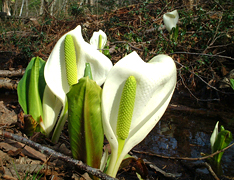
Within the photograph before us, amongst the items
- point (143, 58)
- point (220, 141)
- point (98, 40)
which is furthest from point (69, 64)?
point (143, 58)

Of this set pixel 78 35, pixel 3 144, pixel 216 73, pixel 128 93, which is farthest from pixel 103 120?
pixel 216 73

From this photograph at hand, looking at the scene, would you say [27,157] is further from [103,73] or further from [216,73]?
[216,73]

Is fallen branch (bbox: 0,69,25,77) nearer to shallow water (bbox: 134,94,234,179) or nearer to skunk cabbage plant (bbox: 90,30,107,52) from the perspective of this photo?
skunk cabbage plant (bbox: 90,30,107,52)

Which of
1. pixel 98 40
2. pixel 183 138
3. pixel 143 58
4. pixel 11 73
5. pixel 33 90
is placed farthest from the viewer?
pixel 143 58

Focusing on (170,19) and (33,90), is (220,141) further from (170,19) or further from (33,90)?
(170,19)

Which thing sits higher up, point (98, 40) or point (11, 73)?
point (98, 40)

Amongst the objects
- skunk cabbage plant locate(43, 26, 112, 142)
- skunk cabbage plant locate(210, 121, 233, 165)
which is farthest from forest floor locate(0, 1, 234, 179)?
skunk cabbage plant locate(43, 26, 112, 142)
